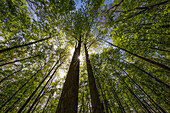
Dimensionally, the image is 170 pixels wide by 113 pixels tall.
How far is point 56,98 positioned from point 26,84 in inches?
201

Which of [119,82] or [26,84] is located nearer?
[26,84]

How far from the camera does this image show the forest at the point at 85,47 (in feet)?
12.0

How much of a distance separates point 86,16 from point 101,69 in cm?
686

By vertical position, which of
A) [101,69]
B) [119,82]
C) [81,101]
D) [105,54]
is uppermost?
[105,54]

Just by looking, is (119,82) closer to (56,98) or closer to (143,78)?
(143,78)

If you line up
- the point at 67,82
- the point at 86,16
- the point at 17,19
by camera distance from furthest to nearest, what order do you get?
the point at 86,16 < the point at 17,19 < the point at 67,82

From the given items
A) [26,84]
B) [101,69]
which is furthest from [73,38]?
[26,84]

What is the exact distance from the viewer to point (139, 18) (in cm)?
467

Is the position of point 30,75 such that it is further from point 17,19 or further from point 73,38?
point 73,38

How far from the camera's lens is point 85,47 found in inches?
310

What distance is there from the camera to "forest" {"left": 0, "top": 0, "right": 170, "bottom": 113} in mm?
3654

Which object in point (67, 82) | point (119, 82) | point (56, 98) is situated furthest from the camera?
point (56, 98)

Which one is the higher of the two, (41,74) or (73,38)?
(73,38)

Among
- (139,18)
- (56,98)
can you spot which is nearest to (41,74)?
(56,98)
